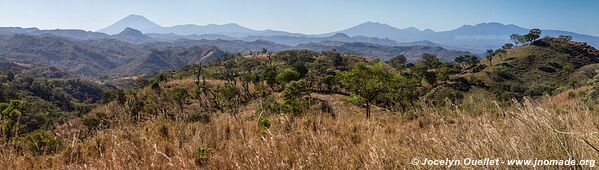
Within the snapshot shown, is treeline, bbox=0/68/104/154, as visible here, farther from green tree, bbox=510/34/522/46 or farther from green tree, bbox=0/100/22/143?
green tree, bbox=510/34/522/46

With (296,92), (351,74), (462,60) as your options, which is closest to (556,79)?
(462,60)

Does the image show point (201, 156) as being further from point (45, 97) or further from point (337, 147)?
point (45, 97)

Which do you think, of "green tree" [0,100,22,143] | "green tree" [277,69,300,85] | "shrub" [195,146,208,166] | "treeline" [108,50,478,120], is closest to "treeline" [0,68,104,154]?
"treeline" [108,50,478,120]

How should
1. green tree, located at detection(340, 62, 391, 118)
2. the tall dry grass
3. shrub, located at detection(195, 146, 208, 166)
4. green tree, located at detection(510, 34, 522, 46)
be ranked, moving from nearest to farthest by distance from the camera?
the tall dry grass, shrub, located at detection(195, 146, 208, 166), green tree, located at detection(340, 62, 391, 118), green tree, located at detection(510, 34, 522, 46)

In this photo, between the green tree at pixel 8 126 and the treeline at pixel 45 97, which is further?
the treeline at pixel 45 97

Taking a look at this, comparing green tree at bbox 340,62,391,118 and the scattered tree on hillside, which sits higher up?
green tree at bbox 340,62,391,118

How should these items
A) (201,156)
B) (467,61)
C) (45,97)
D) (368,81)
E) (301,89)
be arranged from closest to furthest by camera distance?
(201,156)
(368,81)
(301,89)
(467,61)
(45,97)

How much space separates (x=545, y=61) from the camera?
104875 mm

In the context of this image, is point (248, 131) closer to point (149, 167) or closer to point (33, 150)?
point (149, 167)

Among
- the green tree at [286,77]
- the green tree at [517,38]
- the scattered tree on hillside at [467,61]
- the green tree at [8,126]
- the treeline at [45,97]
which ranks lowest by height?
the treeline at [45,97]

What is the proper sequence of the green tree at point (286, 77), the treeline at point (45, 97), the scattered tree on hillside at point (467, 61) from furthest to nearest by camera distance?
the scattered tree on hillside at point (467, 61) → the treeline at point (45, 97) → the green tree at point (286, 77)

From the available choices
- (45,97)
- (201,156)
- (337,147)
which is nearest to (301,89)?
(201,156)

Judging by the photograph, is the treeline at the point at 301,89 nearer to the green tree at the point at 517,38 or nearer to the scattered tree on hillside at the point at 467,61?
the scattered tree on hillside at the point at 467,61

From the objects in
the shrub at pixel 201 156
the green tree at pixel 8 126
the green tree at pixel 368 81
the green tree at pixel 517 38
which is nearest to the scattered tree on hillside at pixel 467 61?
the green tree at pixel 517 38
